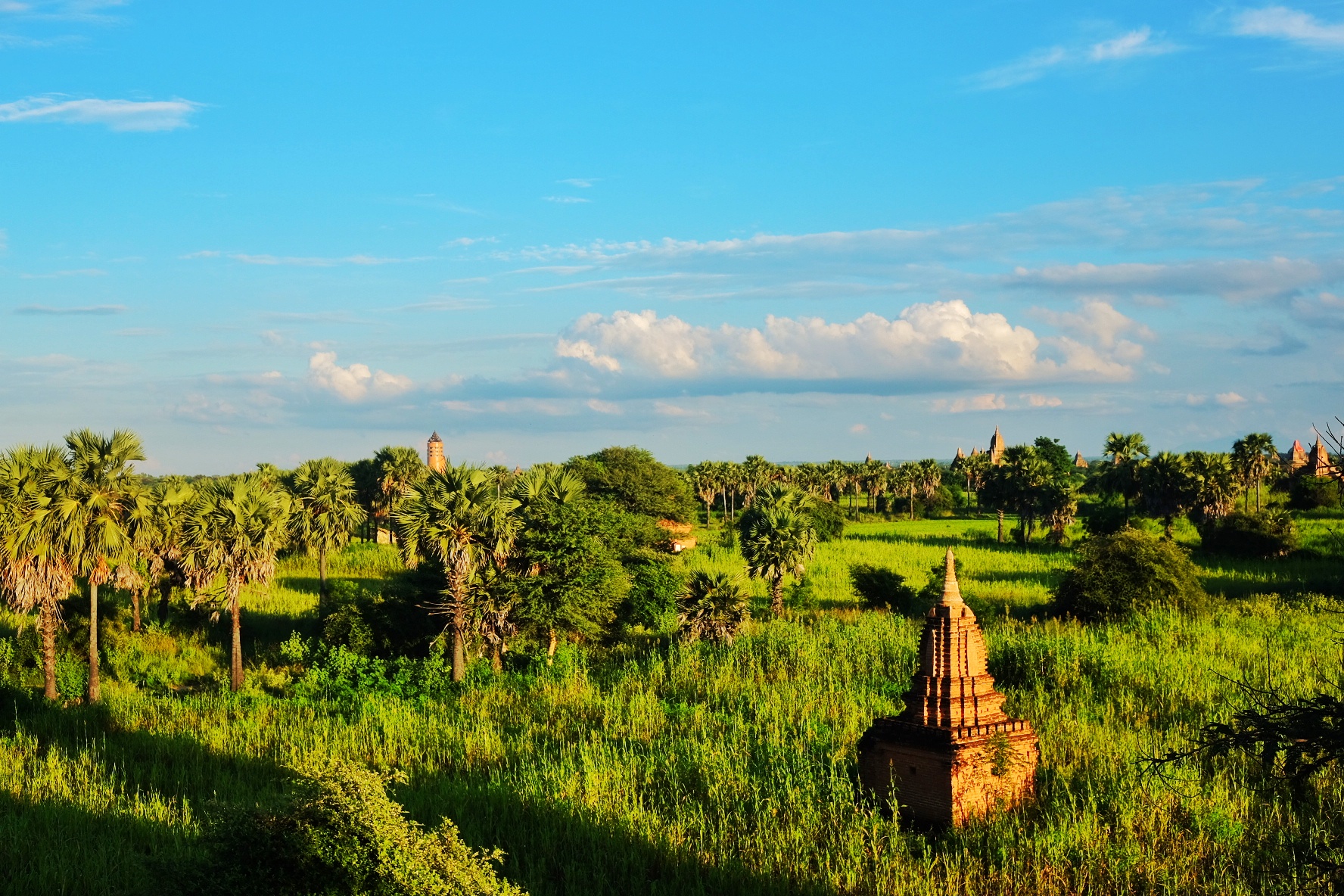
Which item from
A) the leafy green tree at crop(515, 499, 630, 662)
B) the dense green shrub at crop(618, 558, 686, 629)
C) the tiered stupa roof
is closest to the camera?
the tiered stupa roof

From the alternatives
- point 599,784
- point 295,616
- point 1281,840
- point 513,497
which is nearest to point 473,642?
point 513,497

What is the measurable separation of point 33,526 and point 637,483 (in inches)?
2219

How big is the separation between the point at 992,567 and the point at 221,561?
46488mm

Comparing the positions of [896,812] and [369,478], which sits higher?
[369,478]

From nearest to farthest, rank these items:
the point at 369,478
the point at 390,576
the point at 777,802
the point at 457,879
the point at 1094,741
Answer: the point at 457,879, the point at 777,802, the point at 1094,741, the point at 390,576, the point at 369,478

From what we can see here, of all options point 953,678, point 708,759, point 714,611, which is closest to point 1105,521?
point 714,611

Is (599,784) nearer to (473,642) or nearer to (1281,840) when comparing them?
(1281,840)

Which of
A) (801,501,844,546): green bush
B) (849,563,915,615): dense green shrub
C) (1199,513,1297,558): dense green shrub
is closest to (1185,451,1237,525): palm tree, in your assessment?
(1199,513,1297,558): dense green shrub

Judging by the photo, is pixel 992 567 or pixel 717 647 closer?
pixel 717 647

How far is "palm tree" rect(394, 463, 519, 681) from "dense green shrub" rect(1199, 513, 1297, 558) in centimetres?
5028

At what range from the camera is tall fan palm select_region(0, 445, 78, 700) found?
33.1m

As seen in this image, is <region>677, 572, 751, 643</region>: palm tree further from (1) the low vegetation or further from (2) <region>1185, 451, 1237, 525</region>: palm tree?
(2) <region>1185, 451, 1237, 525</region>: palm tree

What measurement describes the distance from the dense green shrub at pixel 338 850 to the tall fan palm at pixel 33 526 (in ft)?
83.9

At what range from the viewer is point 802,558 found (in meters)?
50.3
